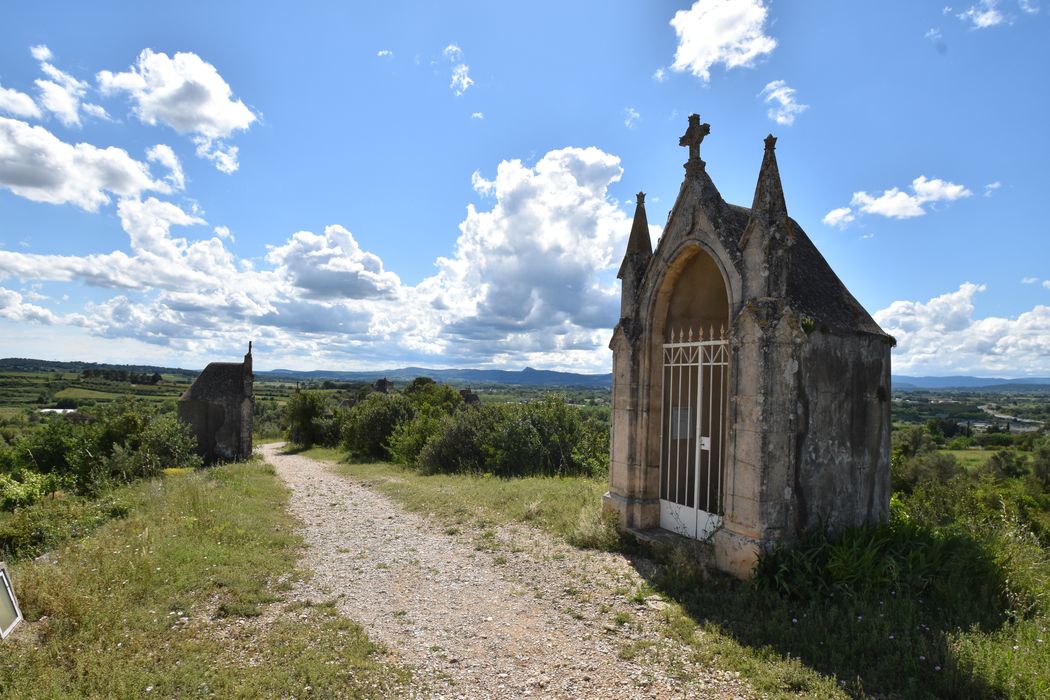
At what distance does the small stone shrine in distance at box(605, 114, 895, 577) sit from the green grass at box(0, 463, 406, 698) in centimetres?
447

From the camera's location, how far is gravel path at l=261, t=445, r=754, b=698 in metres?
4.82

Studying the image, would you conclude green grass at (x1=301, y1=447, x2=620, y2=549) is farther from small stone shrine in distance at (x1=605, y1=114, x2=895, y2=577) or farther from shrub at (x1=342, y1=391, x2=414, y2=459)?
shrub at (x1=342, y1=391, x2=414, y2=459)

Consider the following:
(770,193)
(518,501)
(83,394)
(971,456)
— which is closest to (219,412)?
(518,501)

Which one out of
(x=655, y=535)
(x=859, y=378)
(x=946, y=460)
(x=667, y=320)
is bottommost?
(x=946, y=460)

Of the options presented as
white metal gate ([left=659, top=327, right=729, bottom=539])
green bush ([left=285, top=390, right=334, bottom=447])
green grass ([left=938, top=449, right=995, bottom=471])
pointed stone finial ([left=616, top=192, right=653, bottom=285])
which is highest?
pointed stone finial ([left=616, top=192, right=653, bottom=285])

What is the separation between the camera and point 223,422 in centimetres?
2014

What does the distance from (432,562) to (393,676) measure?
3.47 meters


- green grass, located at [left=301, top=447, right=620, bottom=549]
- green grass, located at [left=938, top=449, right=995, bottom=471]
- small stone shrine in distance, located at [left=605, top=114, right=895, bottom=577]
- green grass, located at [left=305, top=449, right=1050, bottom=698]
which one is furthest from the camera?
green grass, located at [left=938, top=449, right=995, bottom=471]

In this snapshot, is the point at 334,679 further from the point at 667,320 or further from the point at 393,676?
the point at 667,320

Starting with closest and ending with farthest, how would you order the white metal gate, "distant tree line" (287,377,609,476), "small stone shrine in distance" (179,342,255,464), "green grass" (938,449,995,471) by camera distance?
the white metal gate → "distant tree line" (287,377,609,476) → "small stone shrine in distance" (179,342,255,464) → "green grass" (938,449,995,471)

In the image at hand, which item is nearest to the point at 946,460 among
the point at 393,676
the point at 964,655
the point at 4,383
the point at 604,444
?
the point at 604,444

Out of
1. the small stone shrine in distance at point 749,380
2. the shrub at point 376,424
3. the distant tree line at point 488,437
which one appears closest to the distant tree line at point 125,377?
the shrub at point 376,424

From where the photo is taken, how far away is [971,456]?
1523 inches

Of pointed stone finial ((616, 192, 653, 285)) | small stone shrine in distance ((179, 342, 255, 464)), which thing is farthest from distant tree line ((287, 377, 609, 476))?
pointed stone finial ((616, 192, 653, 285))
